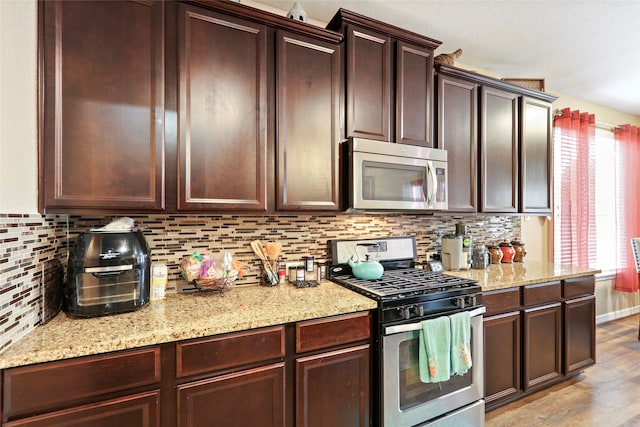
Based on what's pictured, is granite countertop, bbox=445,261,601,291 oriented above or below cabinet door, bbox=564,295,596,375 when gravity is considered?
above

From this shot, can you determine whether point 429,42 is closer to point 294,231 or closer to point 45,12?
point 294,231

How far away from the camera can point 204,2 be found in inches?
58.2

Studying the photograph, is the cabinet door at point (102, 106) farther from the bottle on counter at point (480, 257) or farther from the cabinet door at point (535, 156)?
the cabinet door at point (535, 156)

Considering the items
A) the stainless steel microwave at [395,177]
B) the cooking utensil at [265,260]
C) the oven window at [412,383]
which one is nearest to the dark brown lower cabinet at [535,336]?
the oven window at [412,383]

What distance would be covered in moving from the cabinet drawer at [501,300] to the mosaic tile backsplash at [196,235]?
63cm

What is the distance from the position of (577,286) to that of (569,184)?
1.50 metres

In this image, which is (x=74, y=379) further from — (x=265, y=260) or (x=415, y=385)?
(x=415, y=385)

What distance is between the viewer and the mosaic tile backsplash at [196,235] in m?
1.06

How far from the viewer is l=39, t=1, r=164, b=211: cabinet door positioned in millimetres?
1233

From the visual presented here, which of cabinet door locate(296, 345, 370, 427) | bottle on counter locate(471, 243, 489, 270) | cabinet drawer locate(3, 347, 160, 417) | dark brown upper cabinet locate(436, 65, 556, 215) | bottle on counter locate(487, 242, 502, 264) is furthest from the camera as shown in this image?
bottle on counter locate(487, 242, 502, 264)

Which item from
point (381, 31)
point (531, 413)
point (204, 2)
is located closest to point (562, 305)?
point (531, 413)

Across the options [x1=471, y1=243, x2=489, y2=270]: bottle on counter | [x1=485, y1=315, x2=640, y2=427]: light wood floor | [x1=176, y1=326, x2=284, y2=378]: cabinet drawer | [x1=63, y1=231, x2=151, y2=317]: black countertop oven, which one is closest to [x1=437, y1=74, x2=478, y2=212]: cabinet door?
[x1=471, y1=243, x2=489, y2=270]: bottle on counter

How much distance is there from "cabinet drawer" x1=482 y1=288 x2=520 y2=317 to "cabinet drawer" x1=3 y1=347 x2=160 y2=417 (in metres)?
1.90

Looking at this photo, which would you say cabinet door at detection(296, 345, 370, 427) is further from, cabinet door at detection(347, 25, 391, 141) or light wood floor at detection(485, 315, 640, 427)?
cabinet door at detection(347, 25, 391, 141)
